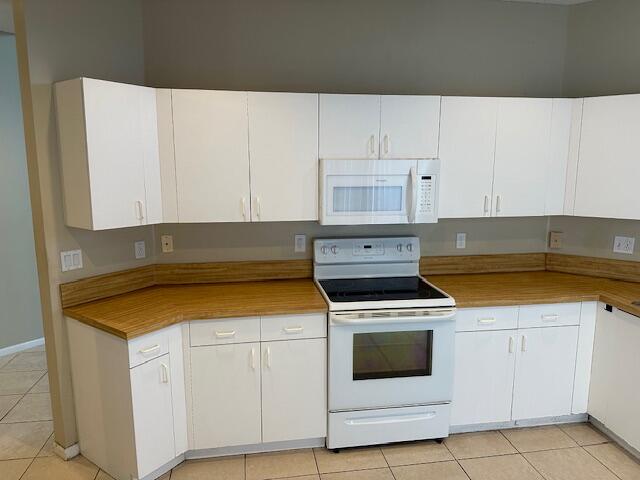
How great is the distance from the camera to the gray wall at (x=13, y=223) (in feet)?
12.5

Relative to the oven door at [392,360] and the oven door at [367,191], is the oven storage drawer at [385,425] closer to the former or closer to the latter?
the oven door at [392,360]

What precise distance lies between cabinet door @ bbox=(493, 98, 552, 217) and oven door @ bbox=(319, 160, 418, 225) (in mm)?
617

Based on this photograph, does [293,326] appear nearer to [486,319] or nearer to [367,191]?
[367,191]

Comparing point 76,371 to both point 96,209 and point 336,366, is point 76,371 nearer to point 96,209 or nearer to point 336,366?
point 96,209

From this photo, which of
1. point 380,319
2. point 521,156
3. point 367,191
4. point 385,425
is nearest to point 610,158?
point 521,156

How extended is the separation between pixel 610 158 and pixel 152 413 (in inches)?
120

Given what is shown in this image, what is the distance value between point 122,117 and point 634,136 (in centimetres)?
293

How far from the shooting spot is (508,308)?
2.78 metres

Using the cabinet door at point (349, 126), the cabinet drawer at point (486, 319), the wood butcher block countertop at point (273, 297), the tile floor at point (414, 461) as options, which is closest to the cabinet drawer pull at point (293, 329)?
the wood butcher block countertop at point (273, 297)

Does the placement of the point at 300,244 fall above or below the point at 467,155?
below

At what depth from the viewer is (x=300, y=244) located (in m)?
3.20

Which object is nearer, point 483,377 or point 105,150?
point 105,150

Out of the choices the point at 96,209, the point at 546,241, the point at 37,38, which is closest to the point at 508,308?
the point at 546,241

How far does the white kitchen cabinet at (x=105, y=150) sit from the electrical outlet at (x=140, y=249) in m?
0.42
